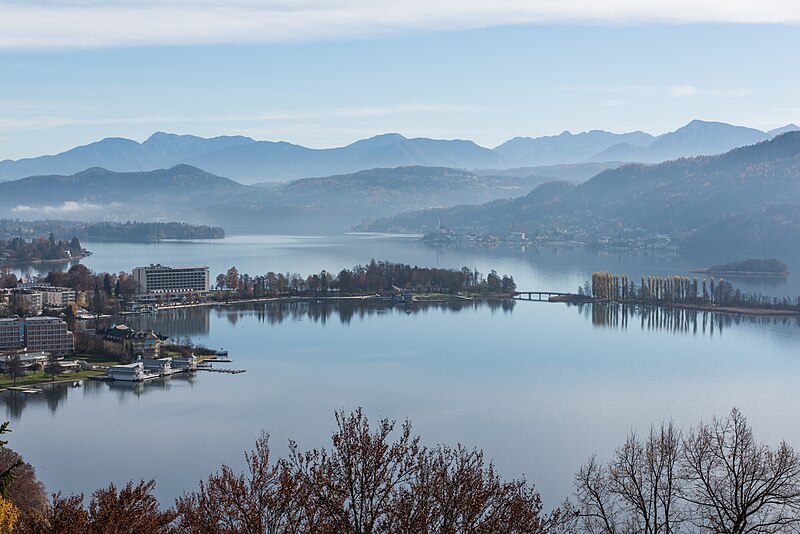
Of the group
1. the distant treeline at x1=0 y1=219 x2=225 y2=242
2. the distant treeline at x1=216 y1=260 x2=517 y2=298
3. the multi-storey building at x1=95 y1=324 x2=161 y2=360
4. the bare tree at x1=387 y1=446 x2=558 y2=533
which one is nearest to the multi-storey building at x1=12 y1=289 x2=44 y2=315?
the multi-storey building at x1=95 y1=324 x2=161 y2=360

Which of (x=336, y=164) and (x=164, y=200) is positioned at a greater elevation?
(x=336, y=164)

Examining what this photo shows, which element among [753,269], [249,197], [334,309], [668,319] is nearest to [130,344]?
[334,309]

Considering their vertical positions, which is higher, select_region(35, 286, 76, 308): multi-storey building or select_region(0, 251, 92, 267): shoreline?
select_region(0, 251, 92, 267): shoreline

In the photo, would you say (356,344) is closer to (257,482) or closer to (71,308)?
(71,308)

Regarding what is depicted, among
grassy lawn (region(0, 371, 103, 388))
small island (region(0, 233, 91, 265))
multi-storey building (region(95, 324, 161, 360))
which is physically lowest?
grassy lawn (region(0, 371, 103, 388))

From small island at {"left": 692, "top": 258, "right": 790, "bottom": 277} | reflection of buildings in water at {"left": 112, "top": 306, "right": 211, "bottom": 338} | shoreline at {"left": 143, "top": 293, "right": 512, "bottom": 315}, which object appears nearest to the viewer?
reflection of buildings in water at {"left": 112, "top": 306, "right": 211, "bottom": 338}

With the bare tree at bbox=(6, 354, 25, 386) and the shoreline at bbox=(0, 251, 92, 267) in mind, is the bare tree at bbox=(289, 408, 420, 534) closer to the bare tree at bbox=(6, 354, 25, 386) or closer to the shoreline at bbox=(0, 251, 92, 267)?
the bare tree at bbox=(6, 354, 25, 386)

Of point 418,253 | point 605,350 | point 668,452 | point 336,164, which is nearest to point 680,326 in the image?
point 605,350
